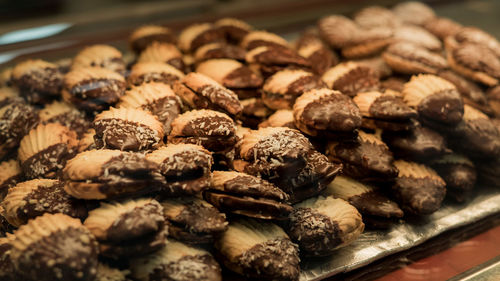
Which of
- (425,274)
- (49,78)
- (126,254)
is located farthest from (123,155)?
(425,274)

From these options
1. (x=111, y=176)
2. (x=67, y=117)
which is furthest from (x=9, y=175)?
(x=111, y=176)

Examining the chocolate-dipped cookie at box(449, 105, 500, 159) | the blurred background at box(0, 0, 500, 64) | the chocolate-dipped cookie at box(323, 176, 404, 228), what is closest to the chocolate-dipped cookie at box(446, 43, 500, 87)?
the chocolate-dipped cookie at box(449, 105, 500, 159)

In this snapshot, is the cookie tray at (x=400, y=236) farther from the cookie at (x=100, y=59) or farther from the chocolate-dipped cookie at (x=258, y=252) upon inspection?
the cookie at (x=100, y=59)

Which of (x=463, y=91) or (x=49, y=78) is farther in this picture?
(x=463, y=91)

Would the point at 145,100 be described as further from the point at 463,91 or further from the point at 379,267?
the point at 463,91

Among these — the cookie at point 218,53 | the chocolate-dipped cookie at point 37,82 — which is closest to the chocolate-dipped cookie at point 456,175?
the cookie at point 218,53

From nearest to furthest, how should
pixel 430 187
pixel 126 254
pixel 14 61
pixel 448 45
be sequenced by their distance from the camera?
pixel 126 254, pixel 430 187, pixel 14 61, pixel 448 45
